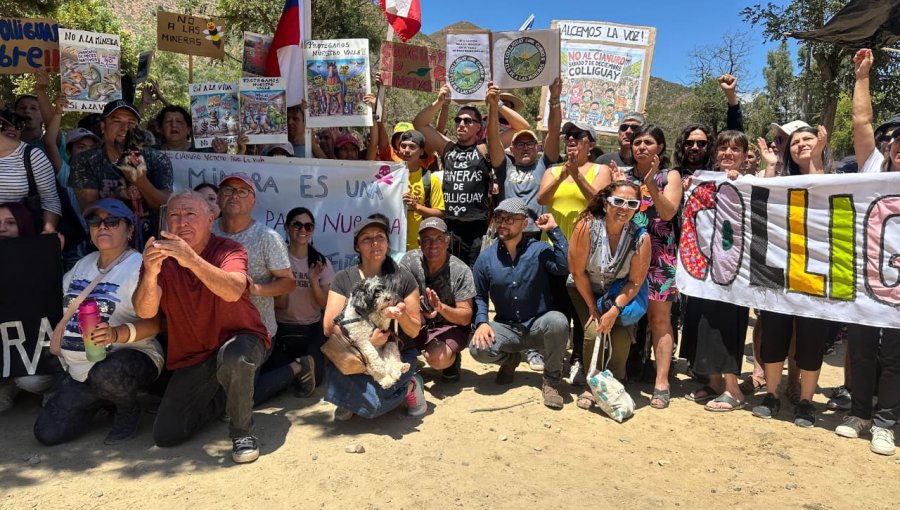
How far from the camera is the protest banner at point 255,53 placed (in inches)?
232

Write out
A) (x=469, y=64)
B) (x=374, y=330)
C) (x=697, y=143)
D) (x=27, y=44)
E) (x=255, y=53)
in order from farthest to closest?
(x=255, y=53) < (x=469, y=64) < (x=27, y=44) < (x=697, y=143) < (x=374, y=330)

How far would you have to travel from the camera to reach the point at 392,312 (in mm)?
4082

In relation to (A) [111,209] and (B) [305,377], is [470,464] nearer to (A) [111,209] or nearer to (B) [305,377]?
(B) [305,377]

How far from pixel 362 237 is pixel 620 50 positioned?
4.83 m

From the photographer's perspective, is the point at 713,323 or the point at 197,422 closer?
the point at 197,422

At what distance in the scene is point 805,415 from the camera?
4379 millimetres

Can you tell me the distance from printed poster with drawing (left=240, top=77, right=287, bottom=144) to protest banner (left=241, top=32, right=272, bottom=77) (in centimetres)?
62

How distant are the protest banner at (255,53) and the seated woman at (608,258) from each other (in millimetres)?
3546

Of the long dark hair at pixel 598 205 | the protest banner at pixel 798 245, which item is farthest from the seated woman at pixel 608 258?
the protest banner at pixel 798 245

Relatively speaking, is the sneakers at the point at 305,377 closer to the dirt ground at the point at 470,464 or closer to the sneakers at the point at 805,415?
the dirt ground at the point at 470,464

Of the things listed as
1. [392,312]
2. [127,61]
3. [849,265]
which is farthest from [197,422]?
[127,61]

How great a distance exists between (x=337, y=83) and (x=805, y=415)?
4.64m

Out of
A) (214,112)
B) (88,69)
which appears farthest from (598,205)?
(88,69)

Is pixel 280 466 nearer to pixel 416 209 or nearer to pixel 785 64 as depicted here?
pixel 416 209
